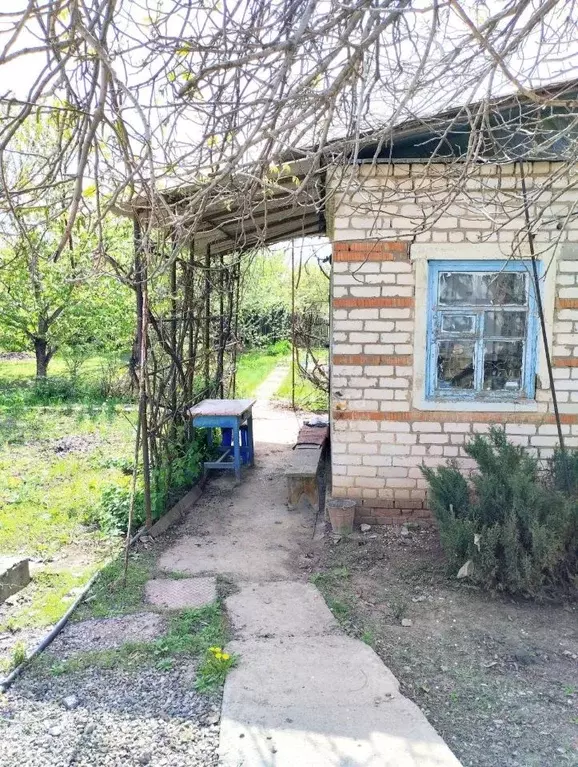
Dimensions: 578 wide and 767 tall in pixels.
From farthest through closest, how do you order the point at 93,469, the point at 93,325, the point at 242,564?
the point at 93,325, the point at 93,469, the point at 242,564

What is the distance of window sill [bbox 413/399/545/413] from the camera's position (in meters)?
5.30

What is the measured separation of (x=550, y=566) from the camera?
4.04m

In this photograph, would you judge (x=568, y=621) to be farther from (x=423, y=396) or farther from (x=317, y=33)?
(x=317, y=33)

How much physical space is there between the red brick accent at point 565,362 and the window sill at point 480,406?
0.36 m

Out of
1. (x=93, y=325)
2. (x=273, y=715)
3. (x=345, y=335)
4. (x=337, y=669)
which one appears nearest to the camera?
(x=273, y=715)

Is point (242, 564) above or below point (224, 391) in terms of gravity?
below

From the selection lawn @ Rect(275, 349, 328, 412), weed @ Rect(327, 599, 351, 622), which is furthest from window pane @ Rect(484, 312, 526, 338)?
lawn @ Rect(275, 349, 328, 412)

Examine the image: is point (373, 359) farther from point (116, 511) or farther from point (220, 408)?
point (116, 511)

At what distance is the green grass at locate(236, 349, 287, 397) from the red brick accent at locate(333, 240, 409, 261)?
7.68 m

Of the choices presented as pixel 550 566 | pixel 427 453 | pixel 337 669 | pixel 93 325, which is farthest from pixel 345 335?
pixel 93 325

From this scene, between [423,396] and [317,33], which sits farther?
[423,396]

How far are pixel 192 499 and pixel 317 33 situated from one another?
16.6ft

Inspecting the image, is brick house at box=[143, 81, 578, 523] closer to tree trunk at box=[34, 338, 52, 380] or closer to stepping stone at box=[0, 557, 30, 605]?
stepping stone at box=[0, 557, 30, 605]

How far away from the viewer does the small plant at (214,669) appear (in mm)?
3079
